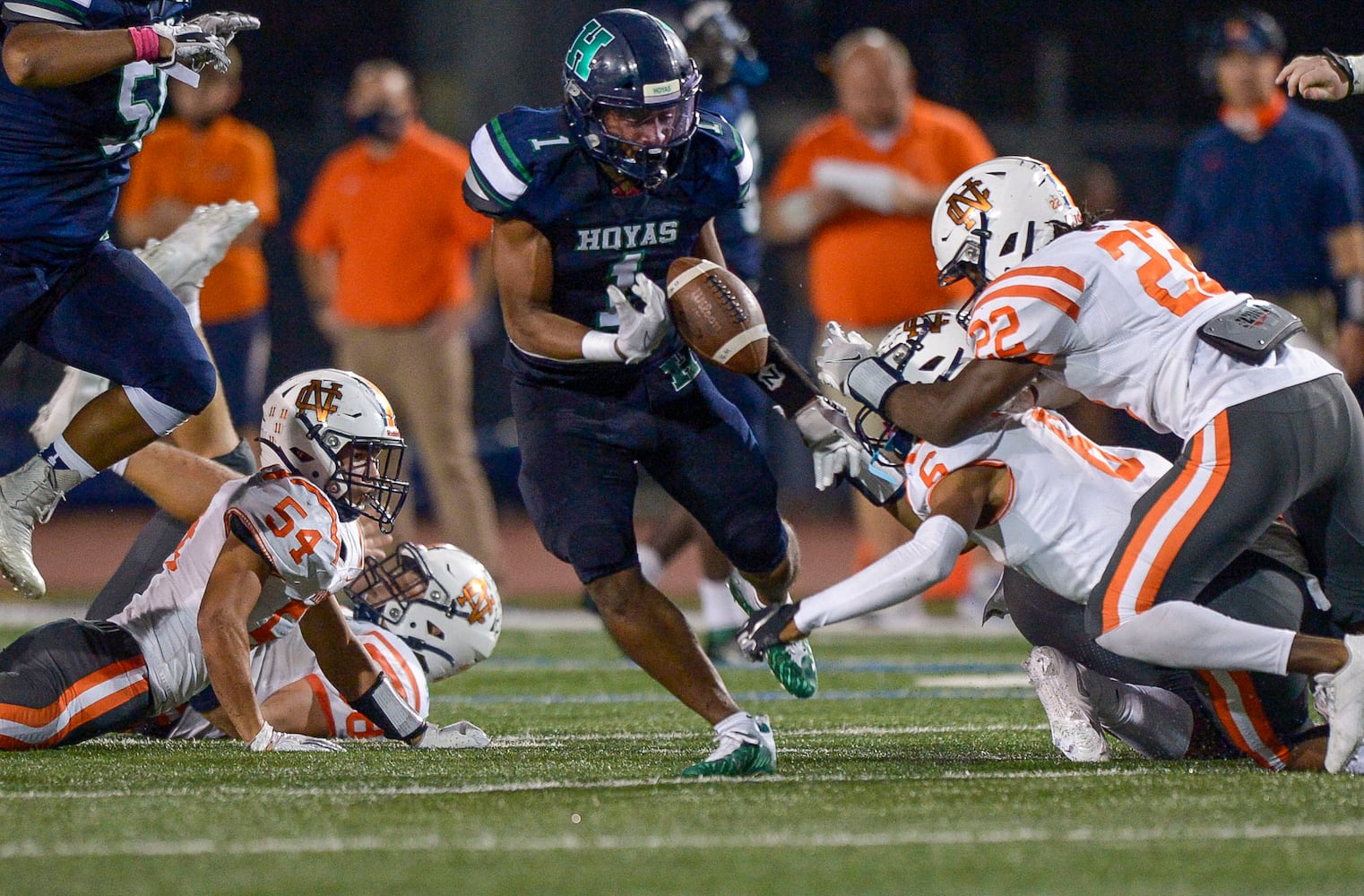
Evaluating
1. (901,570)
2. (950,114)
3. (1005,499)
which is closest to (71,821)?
(901,570)

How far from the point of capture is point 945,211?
4273 mm

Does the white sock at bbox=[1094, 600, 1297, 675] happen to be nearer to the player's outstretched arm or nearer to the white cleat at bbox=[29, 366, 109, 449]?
the player's outstretched arm

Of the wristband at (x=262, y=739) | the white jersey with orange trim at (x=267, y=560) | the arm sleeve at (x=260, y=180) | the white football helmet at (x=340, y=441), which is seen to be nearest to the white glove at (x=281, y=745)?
the wristband at (x=262, y=739)

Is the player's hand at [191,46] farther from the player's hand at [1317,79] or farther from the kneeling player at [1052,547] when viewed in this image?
the player's hand at [1317,79]

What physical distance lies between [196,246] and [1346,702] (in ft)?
11.9

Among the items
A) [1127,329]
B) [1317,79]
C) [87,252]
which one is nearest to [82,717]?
[87,252]

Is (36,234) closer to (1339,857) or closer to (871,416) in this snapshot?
(871,416)

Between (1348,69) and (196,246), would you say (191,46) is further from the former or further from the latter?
(1348,69)

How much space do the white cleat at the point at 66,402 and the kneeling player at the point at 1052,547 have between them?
8.99ft

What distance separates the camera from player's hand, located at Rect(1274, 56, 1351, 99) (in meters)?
4.47

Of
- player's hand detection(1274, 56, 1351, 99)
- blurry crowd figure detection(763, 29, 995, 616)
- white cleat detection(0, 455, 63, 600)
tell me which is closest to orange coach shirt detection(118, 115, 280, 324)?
blurry crowd figure detection(763, 29, 995, 616)

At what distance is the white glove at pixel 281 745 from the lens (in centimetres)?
412

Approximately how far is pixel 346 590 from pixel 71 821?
1.75 m

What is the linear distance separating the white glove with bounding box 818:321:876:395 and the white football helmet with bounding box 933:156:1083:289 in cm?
29
